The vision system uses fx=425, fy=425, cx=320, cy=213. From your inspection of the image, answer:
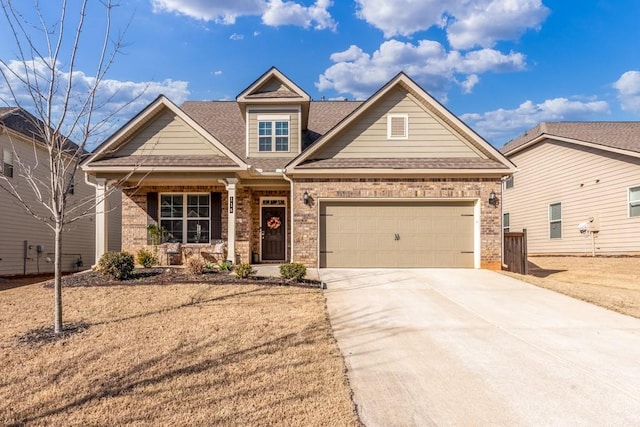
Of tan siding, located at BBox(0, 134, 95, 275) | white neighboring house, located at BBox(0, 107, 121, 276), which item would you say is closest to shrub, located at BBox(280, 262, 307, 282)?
white neighboring house, located at BBox(0, 107, 121, 276)

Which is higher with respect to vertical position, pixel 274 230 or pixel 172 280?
pixel 274 230

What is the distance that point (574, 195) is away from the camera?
17391mm

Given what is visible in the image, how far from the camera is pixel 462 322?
6.84 m

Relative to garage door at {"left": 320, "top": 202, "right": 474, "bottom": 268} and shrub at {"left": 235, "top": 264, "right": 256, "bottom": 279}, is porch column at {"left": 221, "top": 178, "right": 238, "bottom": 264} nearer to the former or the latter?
shrub at {"left": 235, "top": 264, "right": 256, "bottom": 279}

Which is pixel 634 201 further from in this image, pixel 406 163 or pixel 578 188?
pixel 406 163

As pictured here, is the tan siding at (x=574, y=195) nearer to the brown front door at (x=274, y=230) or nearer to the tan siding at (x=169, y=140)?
the brown front door at (x=274, y=230)

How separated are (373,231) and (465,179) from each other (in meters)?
3.12

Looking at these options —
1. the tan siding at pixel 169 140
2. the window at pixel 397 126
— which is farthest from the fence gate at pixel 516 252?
the tan siding at pixel 169 140

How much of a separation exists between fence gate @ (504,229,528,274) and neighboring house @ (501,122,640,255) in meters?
5.46

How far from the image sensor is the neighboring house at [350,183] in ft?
40.8

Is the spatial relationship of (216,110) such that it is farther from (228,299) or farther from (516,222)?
(516,222)

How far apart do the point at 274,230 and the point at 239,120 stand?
5.28m

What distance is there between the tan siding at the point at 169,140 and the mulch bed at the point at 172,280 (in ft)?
12.8

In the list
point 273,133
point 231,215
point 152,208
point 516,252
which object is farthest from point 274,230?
point 516,252
